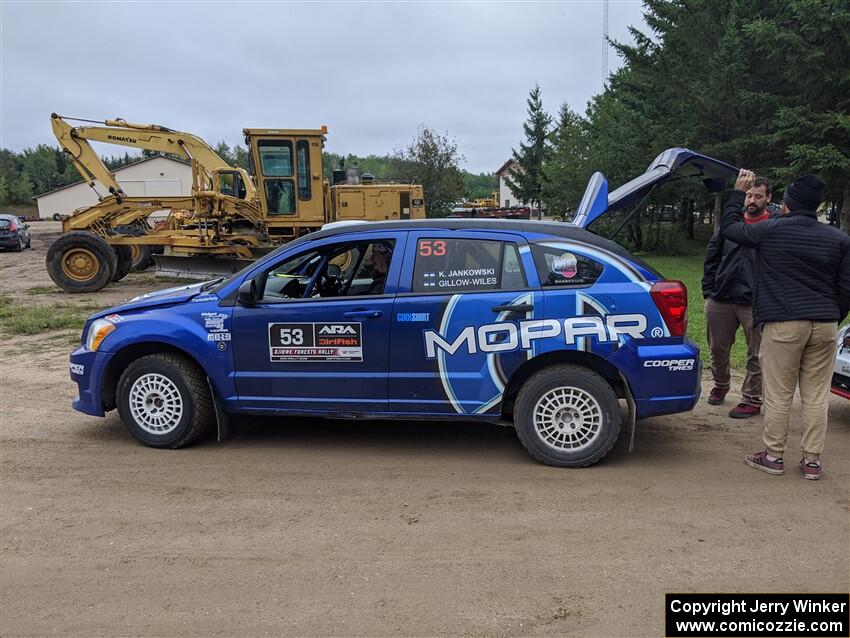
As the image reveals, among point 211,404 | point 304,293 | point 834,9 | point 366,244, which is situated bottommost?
point 211,404

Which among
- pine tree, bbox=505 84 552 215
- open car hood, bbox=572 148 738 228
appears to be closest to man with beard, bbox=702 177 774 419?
open car hood, bbox=572 148 738 228

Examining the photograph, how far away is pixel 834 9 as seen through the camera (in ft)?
51.3

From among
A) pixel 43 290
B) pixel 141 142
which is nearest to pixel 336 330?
pixel 141 142

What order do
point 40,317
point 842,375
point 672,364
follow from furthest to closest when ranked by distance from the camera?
point 40,317
point 842,375
point 672,364

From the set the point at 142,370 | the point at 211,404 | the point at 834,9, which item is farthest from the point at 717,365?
A: the point at 834,9

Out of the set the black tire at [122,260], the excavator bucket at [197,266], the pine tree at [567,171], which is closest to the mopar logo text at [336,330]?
the excavator bucket at [197,266]

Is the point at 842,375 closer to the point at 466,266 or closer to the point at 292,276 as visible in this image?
the point at 466,266

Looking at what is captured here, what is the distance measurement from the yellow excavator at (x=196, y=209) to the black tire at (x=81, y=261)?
0.9 inches

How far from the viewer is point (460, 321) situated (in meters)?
4.81

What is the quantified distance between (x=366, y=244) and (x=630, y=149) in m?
20.0

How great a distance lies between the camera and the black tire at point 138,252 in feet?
54.0

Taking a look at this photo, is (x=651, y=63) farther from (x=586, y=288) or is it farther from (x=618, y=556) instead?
(x=618, y=556)

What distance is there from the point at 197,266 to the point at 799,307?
47.5 feet

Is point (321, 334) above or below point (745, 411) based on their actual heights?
above
